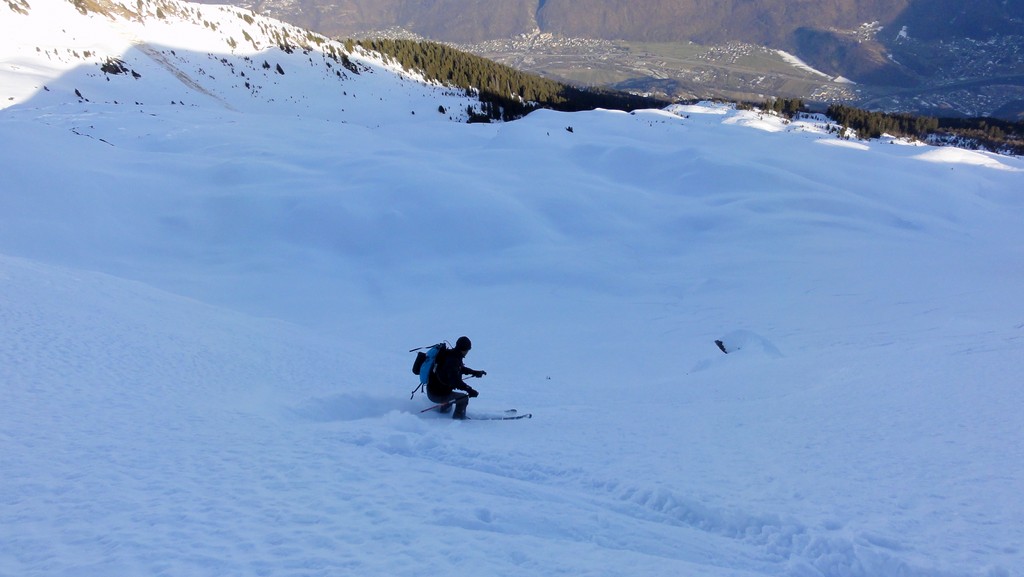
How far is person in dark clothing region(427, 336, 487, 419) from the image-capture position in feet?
23.9

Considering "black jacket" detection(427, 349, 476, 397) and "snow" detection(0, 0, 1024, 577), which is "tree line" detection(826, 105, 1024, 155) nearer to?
"snow" detection(0, 0, 1024, 577)

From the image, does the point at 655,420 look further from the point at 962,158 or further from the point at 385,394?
the point at 962,158

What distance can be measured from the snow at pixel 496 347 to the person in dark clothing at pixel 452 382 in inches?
14.3

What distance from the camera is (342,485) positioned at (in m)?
4.48

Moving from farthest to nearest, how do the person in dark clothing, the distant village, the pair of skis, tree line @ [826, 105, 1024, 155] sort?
the distant village
tree line @ [826, 105, 1024, 155]
the pair of skis
the person in dark clothing

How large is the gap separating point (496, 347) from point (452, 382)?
4975 mm

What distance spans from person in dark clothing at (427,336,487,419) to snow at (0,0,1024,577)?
1.19ft

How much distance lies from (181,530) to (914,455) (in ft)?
19.0

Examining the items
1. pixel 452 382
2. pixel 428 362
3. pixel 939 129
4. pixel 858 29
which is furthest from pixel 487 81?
pixel 858 29

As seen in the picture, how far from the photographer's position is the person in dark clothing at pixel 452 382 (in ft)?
23.9

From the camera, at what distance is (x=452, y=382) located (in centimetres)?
729

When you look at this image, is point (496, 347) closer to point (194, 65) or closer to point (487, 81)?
point (194, 65)

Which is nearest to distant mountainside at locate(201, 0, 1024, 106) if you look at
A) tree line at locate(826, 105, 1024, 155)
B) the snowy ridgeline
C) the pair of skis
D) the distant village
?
the distant village

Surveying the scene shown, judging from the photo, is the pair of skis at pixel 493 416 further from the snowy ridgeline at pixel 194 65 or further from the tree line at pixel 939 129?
the tree line at pixel 939 129
